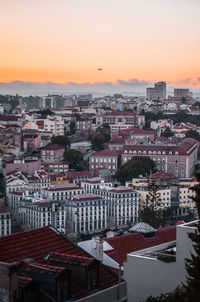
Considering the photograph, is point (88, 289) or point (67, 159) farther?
point (67, 159)

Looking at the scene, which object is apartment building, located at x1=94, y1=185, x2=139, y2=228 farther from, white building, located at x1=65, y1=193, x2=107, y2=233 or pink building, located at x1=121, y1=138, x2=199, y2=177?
pink building, located at x1=121, y1=138, x2=199, y2=177

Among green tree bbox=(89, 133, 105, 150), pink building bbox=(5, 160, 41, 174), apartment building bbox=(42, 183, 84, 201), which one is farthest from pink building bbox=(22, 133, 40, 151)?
apartment building bbox=(42, 183, 84, 201)

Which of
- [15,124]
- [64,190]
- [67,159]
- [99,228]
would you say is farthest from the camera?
[15,124]

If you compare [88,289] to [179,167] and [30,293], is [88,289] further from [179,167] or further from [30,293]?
[179,167]

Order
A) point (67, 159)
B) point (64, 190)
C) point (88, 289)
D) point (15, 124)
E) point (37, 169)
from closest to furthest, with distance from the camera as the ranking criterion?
1. point (88, 289)
2. point (64, 190)
3. point (37, 169)
4. point (67, 159)
5. point (15, 124)

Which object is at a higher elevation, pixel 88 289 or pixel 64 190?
pixel 88 289

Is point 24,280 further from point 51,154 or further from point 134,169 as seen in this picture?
point 51,154

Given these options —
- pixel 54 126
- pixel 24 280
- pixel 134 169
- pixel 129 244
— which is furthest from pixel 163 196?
pixel 24 280

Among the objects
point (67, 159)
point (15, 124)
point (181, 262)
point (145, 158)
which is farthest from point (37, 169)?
point (181, 262)
